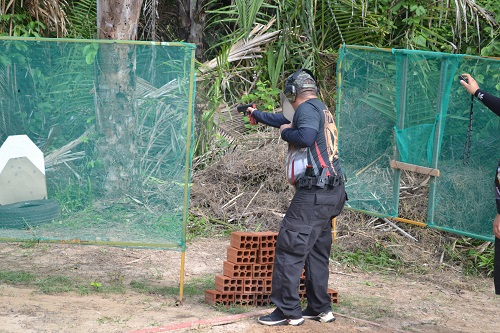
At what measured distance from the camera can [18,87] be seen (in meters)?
6.85

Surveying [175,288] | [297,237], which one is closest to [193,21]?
[175,288]

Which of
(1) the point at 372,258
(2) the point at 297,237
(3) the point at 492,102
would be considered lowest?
(1) the point at 372,258

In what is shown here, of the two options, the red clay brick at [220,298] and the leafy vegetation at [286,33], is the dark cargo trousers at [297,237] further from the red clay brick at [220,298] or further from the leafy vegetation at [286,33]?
the leafy vegetation at [286,33]

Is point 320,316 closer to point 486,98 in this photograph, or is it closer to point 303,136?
point 303,136

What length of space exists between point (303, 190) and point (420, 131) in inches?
87.9

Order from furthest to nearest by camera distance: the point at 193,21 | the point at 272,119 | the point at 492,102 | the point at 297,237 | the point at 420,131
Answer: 1. the point at 193,21
2. the point at 420,131
3. the point at 272,119
4. the point at 297,237
5. the point at 492,102

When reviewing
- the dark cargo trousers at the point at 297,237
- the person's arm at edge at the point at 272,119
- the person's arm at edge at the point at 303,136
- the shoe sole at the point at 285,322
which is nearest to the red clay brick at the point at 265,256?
the dark cargo trousers at the point at 297,237

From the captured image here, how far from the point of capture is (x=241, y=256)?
6828mm

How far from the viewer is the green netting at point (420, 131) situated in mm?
7453

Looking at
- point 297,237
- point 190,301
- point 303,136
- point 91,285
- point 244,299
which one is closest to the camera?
point 303,136

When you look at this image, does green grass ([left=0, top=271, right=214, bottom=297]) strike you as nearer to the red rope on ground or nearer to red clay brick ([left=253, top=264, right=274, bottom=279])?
red clay brick ([left=253, top=264, right=274, bottom=279])

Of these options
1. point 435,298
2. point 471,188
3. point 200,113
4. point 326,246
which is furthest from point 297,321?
point 200,113

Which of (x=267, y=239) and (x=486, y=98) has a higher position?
(x=486, y=98)

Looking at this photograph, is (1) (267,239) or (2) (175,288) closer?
(1) (267,239)
